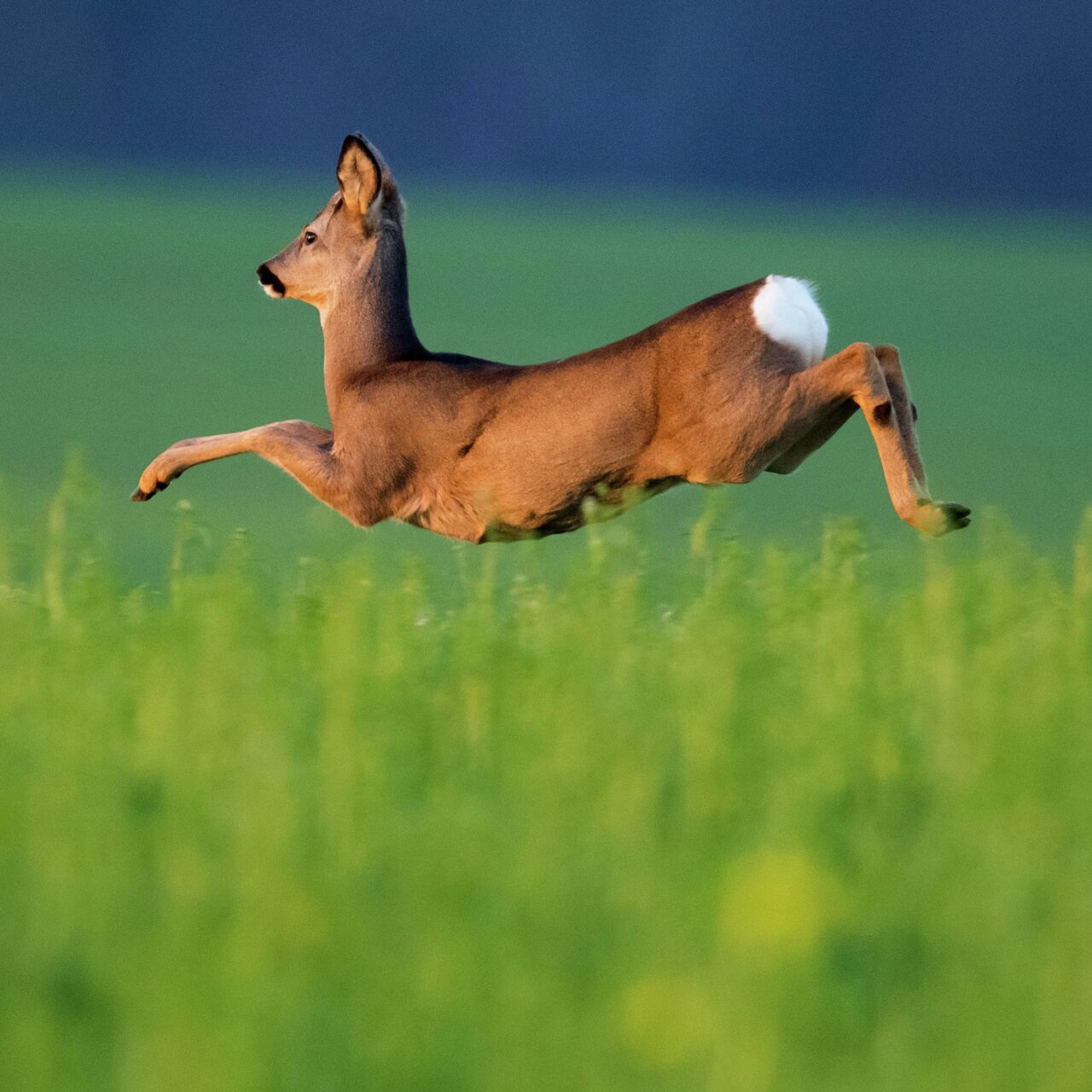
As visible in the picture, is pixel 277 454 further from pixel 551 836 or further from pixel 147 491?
pixel 551 836

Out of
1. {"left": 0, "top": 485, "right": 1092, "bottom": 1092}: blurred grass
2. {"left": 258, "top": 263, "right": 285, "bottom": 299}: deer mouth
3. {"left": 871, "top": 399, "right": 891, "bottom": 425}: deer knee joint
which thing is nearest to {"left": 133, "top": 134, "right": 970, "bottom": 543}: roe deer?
{"left": 871, "top": 399, "right": 891, "bottom": 425}: deer knee joint

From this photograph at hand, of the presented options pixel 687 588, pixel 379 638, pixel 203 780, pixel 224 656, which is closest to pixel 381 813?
pixel 203 780

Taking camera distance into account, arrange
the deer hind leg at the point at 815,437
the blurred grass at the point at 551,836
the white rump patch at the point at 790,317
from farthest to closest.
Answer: the deer hind leg at the point at 815,437
the white rump patch at the point at 790,317
the blurred grass at the point at 551,836

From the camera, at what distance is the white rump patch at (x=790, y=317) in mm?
6230

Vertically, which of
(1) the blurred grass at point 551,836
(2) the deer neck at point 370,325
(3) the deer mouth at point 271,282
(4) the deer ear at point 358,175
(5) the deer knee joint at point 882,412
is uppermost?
(4) the deer ear at point 358,175

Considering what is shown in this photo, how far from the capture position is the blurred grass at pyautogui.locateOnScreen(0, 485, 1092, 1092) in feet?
8.62

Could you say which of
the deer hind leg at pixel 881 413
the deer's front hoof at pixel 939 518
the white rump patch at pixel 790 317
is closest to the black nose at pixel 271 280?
the white rump patch at pixel 790 317

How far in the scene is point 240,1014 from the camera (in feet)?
8.61

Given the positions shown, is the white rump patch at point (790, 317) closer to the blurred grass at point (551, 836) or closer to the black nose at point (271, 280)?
the blurred grass at point (551, 836)

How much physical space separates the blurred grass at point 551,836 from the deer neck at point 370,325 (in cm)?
123

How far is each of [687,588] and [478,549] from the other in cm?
163

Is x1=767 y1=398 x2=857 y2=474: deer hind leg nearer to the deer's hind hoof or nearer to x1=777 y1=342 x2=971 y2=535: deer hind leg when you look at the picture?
x1=777 y1=342 x2=971 y2=535: deer hind leg

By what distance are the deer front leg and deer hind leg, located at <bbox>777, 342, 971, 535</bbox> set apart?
1.52 m

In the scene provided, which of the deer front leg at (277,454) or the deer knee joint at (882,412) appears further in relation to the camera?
the deer front leg at (277,454)
